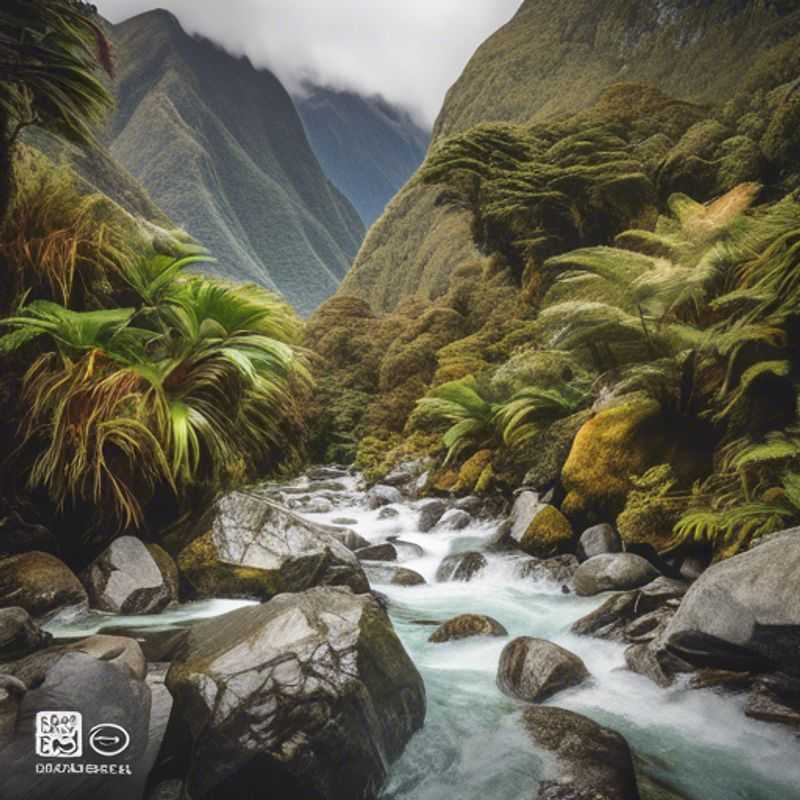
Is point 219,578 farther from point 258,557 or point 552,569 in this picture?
point 552,569

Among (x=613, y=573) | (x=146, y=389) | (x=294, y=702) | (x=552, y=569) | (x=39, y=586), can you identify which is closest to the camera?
(x=294, y=702)

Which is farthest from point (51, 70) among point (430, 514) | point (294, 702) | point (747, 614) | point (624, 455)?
point (430, 514)

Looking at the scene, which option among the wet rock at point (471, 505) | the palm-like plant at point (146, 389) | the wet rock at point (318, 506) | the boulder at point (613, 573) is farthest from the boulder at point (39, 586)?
the wet rock at point (318, 506)

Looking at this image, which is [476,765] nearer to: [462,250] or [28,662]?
[28,662]

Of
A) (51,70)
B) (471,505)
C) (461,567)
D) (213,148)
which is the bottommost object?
(471,505)

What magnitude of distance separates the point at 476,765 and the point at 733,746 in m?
1.22

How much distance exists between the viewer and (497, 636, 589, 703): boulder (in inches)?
118

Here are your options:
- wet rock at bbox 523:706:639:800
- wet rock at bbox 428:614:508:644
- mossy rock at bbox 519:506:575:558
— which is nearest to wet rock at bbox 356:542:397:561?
mossy rock at bbox 519:506:575:558

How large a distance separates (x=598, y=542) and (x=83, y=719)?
423 cm

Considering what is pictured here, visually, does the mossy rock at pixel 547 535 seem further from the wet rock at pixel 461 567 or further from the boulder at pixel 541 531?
the wet rock at pixel 461 567

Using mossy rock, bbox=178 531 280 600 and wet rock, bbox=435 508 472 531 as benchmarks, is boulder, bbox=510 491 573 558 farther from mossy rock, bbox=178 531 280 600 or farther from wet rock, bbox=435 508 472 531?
mossy rock, bbox=178 531 280 600

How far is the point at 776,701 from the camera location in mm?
2627

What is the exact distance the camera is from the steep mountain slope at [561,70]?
18297 millimetres

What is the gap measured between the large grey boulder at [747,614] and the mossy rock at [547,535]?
8.07ft
